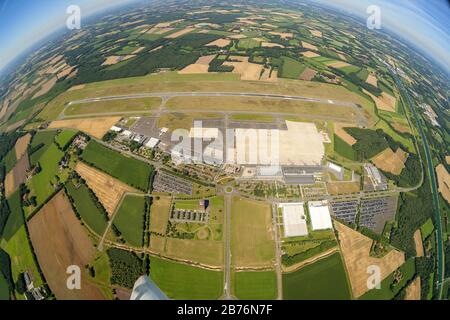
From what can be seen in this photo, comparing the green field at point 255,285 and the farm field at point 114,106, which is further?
the farm field at point 114,106

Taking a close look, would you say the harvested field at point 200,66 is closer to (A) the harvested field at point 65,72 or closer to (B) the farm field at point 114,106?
(B) the farm field at point 114,106

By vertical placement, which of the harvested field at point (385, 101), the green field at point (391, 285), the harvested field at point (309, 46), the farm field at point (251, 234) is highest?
the harvested field at point (309, 46)

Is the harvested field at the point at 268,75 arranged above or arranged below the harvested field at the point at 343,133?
above

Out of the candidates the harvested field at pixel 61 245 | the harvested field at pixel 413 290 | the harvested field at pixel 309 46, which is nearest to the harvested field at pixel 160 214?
the harvested field at pixel 61 245

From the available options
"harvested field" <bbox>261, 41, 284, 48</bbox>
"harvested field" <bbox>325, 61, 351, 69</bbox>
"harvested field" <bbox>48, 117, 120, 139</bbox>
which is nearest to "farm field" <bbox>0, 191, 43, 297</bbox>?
"harvested field" <bbox>48, 117, 120, 139</bbox>

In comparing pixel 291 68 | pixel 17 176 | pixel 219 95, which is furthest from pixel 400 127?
pixel 17 176

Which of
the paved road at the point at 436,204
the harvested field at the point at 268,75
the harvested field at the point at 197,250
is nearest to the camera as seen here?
the harvested field at the point at 197,250
